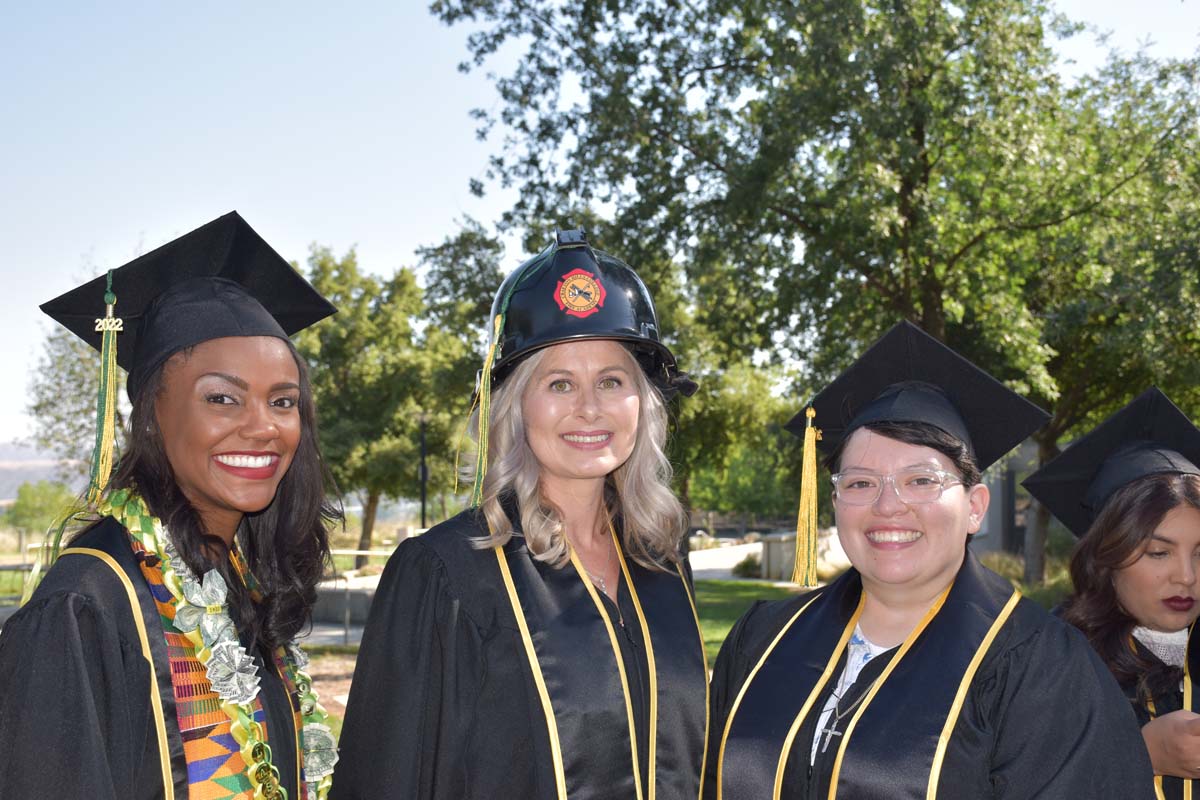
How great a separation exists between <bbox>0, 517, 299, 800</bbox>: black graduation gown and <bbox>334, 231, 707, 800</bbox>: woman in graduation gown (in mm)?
583

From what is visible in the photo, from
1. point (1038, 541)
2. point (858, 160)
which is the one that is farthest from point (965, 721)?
point (1038, 541)

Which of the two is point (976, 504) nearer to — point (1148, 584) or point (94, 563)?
point (1148, 584)

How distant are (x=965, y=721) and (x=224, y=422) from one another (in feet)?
6.39

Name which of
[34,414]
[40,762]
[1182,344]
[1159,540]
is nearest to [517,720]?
[40,762]

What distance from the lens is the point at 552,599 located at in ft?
9.23

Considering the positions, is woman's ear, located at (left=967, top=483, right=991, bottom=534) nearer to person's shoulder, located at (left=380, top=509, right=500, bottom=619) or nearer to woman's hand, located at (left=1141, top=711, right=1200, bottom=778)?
woman's hand, located at (left=1141, top=711, right=1200, bottom=778)

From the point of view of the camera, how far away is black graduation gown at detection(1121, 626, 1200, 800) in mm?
3016

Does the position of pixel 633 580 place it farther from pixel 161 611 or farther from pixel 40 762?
pixel 40 762

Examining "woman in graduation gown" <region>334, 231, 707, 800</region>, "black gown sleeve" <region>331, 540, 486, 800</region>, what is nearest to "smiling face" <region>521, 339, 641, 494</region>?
"woman in graduation gown" <region>334, 231, 707, 800</region>

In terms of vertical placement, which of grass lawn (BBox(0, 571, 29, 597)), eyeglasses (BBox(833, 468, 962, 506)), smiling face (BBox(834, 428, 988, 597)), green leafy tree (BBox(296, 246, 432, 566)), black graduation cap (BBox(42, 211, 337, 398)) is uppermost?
green leafy tree (BBox(296, 246, 432, 566))

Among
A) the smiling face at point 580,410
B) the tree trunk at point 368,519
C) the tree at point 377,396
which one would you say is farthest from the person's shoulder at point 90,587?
the tree trunk at point 368,519

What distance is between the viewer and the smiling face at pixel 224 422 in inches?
98.2

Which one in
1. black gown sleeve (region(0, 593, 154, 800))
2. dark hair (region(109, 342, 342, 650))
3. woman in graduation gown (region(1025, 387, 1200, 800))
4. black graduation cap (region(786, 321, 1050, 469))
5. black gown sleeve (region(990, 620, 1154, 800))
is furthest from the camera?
woman in graduation gown (region(1025, 387, 1200, 800))

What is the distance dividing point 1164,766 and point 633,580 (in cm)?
162
